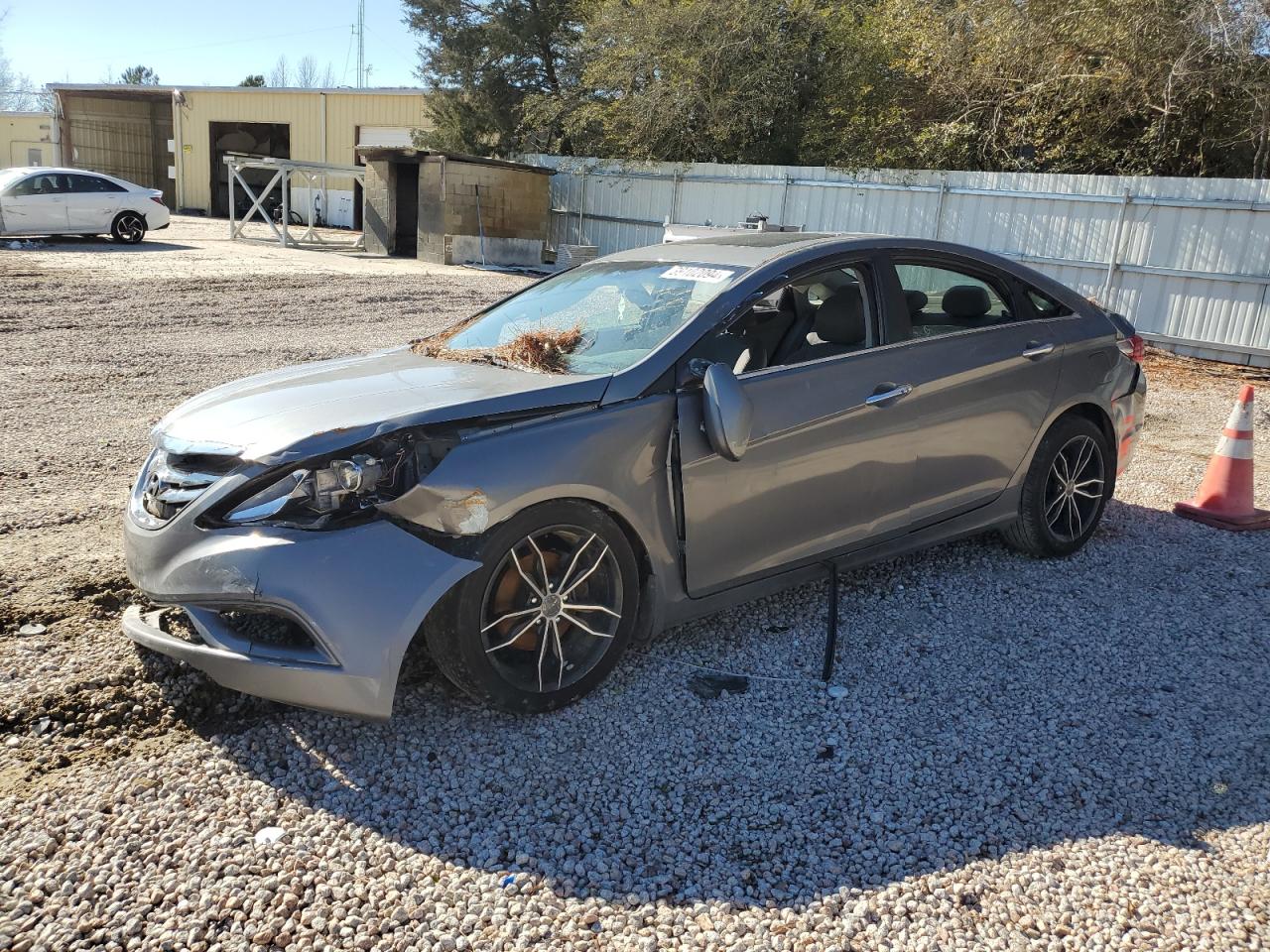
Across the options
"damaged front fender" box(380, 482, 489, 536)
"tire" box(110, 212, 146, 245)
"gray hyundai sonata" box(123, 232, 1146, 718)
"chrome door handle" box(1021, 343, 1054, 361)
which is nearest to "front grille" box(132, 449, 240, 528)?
"gray hyundai sonata" box(123, 232, 1146, 718)

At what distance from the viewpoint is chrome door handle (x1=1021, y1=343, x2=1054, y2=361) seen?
15.6 ft

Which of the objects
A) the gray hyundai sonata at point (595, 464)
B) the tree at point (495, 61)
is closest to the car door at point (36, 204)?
the tree at point (495, 61)

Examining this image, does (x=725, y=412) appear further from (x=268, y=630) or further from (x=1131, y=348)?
(x=1131, y=348)

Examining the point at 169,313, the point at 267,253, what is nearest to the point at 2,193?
the point at 267,253

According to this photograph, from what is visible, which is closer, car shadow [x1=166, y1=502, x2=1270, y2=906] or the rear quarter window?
car shadow [x1=166, y1=502, x2=1270, y2=906]

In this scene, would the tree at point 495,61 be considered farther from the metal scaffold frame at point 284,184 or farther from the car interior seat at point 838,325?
the car interior seat at point 838,325

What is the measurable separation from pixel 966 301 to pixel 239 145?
38803mm

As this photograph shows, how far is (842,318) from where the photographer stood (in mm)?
4234

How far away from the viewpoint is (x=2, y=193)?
19938 millimetres

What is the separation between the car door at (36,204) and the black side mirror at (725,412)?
2127 centimetres

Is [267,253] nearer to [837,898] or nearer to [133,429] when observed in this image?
[133,429]

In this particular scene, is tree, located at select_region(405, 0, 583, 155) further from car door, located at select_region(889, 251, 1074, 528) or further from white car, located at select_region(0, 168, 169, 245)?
car door, located at select_region(889, 251, 1074, 528)

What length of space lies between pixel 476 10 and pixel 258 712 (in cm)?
2825

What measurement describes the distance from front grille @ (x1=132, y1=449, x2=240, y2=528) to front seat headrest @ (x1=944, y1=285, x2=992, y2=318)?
10.6 feet
